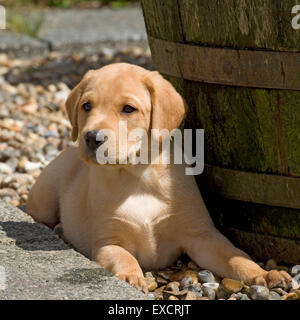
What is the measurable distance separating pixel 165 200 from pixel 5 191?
143 cm

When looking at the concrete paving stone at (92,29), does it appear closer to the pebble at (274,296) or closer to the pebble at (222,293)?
the pebble at (222,293)

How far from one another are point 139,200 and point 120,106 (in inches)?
16.6

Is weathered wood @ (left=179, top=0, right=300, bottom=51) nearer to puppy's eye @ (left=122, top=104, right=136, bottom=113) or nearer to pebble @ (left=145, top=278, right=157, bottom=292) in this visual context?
puppy's eye @ (left=122, top=104, right=136, bottom=113)

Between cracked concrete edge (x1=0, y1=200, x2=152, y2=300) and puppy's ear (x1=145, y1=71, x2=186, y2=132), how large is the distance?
614 mm

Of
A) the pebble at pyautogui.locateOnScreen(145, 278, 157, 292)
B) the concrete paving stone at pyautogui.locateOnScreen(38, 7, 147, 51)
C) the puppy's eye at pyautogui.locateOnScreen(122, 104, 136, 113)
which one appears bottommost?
the pebble at pyautogui.locateOnScreen(145, 278, 157, 292)

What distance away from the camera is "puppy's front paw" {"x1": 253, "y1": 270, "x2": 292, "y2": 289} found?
113 inches

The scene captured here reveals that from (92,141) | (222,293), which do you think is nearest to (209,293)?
(222,293)

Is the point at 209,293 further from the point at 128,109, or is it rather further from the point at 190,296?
the point at 128,109

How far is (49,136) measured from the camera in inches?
208

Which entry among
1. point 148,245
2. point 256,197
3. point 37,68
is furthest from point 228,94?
point 37,68

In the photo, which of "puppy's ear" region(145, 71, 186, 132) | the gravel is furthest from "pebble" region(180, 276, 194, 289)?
"puppy's ear" region(145, 71, 186, 132)
